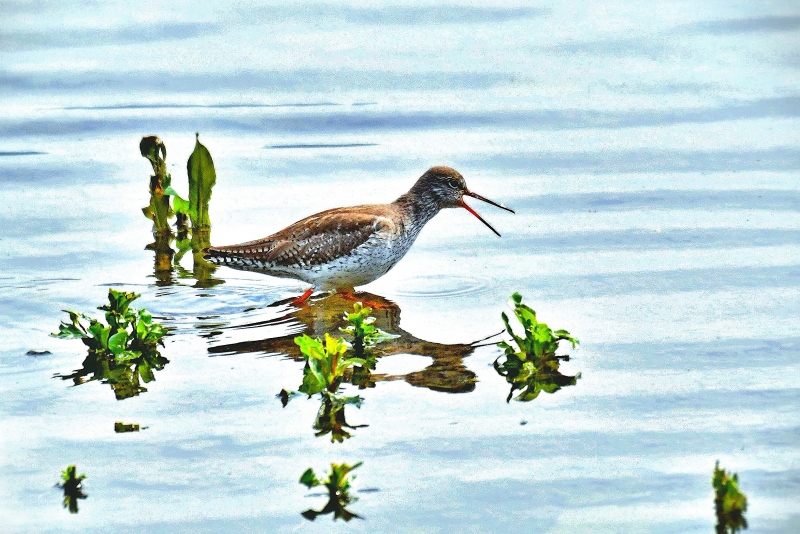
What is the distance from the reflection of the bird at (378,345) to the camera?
733 cm

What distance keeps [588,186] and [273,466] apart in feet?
18.5

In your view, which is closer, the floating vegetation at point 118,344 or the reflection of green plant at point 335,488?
the reflection of green plant at point 335,488

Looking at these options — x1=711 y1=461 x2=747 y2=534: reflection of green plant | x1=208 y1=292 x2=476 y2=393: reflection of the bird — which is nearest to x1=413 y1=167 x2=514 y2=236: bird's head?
x1=208 y1=292 x2=476 y2=393: reflection of the bird

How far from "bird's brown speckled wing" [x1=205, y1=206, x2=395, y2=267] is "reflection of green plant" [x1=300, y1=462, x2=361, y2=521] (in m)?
3.55

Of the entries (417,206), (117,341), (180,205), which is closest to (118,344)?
(117,341)

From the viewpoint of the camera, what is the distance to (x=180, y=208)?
1023cm

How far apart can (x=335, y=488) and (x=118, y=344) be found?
2.16 m

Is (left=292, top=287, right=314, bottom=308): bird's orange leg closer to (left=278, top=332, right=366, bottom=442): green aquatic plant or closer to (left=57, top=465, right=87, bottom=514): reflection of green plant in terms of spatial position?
(left=278, top=332, right=366, bottom=442): green aquatic plant

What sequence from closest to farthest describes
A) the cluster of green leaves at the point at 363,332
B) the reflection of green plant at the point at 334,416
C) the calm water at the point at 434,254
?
the calm water at the point at 434,254
the reflection of green plant at the point at 334,416
the cluster of green leaves at the point at 363,332

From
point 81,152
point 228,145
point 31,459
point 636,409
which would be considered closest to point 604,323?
point 636,409

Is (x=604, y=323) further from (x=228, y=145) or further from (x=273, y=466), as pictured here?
(x=228, y=145)

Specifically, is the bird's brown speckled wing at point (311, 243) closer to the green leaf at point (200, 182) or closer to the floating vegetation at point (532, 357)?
the green leaf at point (200, 182)

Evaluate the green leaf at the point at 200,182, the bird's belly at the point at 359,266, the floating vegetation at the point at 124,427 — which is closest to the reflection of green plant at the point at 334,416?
the floating vegetation at the point at 124,427

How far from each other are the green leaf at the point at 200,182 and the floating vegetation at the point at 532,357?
3.50 meters
